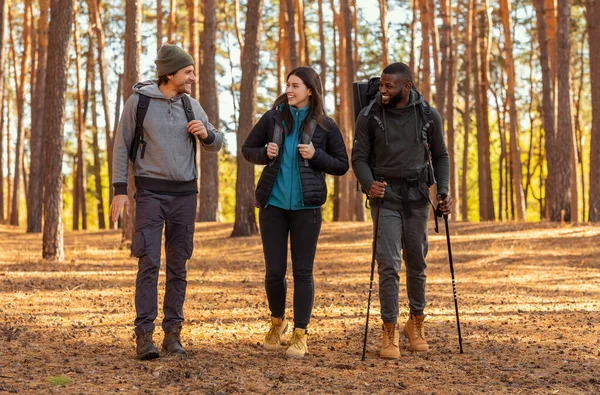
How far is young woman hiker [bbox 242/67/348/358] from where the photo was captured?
632 cm

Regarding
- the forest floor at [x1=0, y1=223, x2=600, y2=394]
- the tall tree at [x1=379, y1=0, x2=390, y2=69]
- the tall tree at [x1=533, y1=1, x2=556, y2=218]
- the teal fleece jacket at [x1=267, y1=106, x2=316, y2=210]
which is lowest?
the forest floor at [x1=0, y1=223, x2=600, y2=394]

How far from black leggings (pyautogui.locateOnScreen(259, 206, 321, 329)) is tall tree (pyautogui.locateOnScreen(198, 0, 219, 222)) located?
16.2 meters

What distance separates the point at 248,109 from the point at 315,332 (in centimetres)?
1247

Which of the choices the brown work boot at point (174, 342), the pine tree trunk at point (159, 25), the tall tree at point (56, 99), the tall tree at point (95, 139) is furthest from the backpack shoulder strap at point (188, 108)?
the tall tree at point (95, 139)

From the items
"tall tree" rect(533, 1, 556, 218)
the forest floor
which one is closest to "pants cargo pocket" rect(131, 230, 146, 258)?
the forest floor

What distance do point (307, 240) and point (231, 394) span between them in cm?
162

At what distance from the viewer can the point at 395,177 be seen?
6.46 m

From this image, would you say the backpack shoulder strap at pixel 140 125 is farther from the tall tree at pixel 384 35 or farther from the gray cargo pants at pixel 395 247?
the tall tree at pixel 384 35

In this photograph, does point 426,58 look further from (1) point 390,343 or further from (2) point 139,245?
(2) point 139,245

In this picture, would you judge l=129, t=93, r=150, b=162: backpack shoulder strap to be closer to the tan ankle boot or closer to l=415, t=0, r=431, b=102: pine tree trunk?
the tan ankle boot

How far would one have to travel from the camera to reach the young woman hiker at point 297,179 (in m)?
6.32

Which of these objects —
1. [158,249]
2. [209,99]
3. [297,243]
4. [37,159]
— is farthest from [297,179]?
[37,159]

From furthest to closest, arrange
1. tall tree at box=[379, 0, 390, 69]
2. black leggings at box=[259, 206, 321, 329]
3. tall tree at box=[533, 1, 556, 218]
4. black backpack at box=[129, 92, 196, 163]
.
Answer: tall tree at box=[379, 0, 390, 69]
tall tree at box=[533, 1, 556, 218]
black leggings at box=[259, 206, 321, 329]
black backpack at box=[129, 92, 196, 163]

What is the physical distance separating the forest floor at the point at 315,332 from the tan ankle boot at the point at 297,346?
0.26 ft
